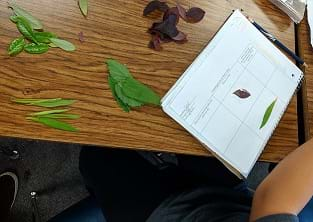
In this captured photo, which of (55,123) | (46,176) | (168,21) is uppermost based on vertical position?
(168,21)

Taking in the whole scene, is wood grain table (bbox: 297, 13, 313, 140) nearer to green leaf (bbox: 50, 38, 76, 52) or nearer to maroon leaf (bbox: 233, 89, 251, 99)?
maroon leaf (bbox: 233, 89, 251, 99)

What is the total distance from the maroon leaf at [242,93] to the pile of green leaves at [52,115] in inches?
11.1

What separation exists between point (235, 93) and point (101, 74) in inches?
9.3

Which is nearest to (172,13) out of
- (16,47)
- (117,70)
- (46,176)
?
(117,70)

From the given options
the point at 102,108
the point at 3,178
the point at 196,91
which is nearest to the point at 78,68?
the point at 102,108

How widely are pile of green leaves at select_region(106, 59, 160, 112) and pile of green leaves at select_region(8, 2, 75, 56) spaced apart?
0.25 feet

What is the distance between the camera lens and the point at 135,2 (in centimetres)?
75

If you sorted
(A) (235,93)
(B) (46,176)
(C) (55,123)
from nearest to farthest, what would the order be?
(C) (55,123) → (A) (235,93) → (B) (46,176)

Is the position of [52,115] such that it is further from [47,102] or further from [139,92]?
[139,92]

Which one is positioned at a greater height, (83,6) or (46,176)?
(83,6)

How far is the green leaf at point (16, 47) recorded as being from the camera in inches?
25.5

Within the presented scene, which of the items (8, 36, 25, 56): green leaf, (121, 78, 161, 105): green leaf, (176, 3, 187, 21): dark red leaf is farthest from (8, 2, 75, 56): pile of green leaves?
(176, 3, 187, 21): dark red leaf

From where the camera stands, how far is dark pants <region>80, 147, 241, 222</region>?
2.75ft

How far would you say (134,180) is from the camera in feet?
2.87
